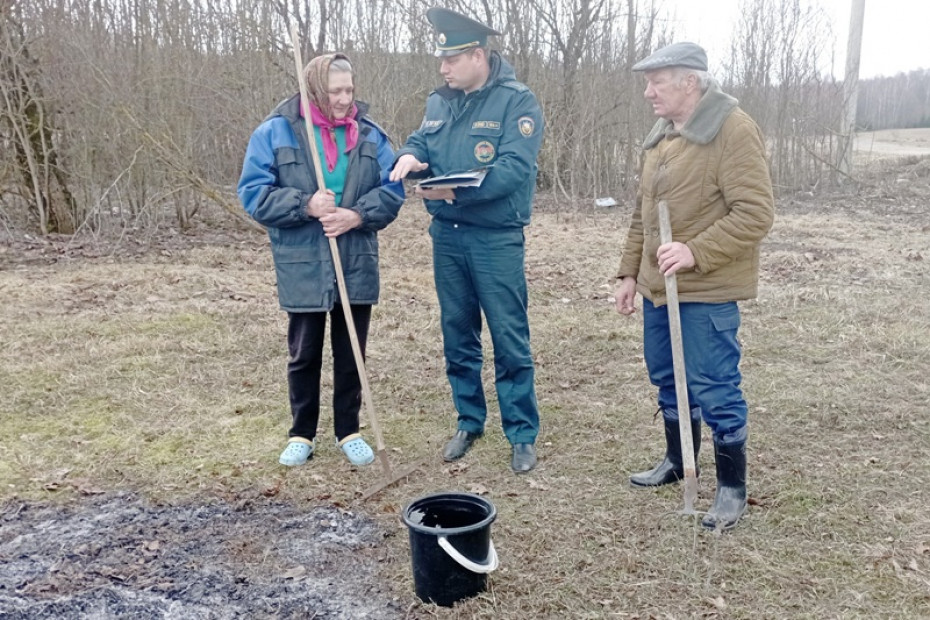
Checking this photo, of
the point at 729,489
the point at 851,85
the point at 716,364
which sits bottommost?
the point at 729,489

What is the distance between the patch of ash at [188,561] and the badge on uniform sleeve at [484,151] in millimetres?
1704

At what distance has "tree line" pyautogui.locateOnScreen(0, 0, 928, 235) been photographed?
10.2 metres

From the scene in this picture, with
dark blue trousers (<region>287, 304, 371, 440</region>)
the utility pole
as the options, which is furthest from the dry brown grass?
the utility pole

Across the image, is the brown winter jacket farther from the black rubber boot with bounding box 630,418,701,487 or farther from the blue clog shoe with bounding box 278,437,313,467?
the blue clog shoe with bounding box 278,437,313,467

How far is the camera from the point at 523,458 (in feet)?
13.5

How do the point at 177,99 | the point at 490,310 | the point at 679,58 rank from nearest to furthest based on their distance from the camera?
the point at 679,58
the point at 490,310
the point at 177,99

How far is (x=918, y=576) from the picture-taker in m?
3.05

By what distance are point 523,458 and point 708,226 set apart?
1.54 meters

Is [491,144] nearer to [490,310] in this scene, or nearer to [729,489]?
[490,310]

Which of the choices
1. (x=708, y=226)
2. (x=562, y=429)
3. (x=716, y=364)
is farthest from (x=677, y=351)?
(x=562, y=429)

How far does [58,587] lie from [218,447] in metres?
1.46

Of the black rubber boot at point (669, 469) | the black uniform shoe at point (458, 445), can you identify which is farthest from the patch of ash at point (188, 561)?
the black rubber boot at point (669, 469)

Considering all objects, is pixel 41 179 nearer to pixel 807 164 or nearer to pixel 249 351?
pixel 249 351

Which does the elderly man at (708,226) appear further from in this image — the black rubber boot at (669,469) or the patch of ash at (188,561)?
the patch of ash at (188,561)
